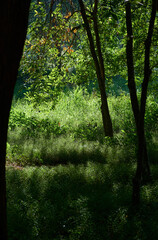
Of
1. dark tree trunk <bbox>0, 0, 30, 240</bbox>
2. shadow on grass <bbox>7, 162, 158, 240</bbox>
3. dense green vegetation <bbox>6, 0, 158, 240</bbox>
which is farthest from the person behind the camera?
dense green vegetation <bbox>6, 0, 158, 240</bbox>

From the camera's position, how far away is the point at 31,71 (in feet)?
29.6

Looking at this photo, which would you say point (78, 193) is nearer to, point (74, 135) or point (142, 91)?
point (142, 91)

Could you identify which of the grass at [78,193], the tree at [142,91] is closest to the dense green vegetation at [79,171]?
the grass at [78,193]

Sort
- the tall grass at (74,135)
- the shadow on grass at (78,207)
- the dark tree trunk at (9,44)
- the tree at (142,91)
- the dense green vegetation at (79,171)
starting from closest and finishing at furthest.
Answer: the dark tree trunk at (9,44) < the shadow on grass at (78,207) < the dense green vegetation at (79,171) < the tree at (142,91) < the tall grass at (74,135)

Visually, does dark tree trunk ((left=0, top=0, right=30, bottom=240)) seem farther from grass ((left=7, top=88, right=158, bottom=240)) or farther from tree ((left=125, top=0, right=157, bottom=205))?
tree ((left=125, top=0, right=157, bottom=205))

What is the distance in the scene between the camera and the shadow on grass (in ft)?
10.8

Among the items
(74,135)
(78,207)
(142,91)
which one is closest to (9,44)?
(142,91)

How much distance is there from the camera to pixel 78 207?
12.7ft

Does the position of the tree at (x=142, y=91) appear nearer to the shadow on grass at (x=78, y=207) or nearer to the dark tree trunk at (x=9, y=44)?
the shadow on grass at (x=78, y=207)

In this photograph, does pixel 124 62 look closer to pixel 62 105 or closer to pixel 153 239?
pixel 62 105

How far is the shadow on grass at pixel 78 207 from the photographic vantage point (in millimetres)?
3281

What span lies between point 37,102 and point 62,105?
5447 millimetres

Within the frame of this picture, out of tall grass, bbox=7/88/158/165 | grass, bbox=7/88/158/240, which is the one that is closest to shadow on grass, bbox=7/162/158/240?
grass, bbox=7/88/158/240

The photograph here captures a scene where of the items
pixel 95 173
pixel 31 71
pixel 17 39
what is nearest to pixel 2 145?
pixel 17 39
